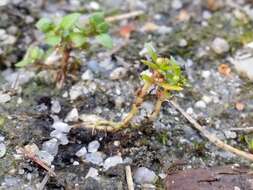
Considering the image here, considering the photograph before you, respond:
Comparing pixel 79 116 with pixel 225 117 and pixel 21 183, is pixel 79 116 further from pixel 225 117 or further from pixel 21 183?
pixel 225 117

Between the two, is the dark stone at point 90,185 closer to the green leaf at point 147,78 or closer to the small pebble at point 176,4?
the green leaf at point 147,78

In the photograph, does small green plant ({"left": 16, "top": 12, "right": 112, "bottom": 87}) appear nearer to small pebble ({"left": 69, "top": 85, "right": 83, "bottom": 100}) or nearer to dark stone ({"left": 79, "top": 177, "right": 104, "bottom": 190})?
small pebble ({"left": 69, "top": 85, "right": 83, "bottom": 100})

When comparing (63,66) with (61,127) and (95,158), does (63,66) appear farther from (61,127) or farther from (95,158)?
(95,158)

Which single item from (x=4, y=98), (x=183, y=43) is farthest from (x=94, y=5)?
(x=4, y=98)

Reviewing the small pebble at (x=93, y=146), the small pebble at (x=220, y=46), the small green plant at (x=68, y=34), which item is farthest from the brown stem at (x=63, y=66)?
the small pebble at (x=220, y=46)

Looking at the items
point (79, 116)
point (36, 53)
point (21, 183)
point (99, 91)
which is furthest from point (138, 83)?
point (21, 183)

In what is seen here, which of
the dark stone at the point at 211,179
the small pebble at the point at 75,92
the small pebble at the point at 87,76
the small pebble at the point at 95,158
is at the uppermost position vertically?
the small pebble at the point at 87,76
